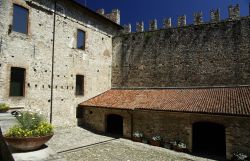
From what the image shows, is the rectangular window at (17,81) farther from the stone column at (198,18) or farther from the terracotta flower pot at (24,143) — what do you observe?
the stone column at (198,18)

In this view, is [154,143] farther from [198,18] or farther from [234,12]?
[234,12]

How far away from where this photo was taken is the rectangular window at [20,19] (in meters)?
12.7

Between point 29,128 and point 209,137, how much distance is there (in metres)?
12.0

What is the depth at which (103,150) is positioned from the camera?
36.1 ft

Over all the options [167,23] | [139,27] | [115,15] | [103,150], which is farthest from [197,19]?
[103,150]

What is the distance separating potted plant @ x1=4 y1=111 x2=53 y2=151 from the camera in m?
4.54

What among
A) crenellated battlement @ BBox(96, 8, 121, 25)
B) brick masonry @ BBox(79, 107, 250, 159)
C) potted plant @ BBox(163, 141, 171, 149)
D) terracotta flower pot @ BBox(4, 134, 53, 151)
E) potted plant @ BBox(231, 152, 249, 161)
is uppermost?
crenellated battlement @ BBox(96, 8, 121, 25)

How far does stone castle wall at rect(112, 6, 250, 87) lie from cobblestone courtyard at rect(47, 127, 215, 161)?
6.60 m

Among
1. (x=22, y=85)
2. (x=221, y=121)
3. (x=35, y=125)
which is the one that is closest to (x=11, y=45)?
(x=22, y=85)

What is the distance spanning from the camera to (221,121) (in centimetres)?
1066

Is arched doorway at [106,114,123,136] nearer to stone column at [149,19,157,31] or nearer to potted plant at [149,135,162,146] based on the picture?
potted plant at [149,135,162,146]

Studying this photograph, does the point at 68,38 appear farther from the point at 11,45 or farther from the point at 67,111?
the point at 67,111

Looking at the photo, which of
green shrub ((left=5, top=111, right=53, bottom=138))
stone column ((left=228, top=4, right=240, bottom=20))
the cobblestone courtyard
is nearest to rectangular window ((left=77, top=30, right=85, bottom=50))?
the cobblestone courtyard

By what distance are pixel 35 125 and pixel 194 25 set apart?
14741mm
